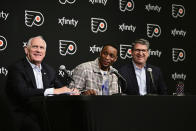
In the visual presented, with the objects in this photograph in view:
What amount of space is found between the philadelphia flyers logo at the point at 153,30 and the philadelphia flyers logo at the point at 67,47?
55.7 inches

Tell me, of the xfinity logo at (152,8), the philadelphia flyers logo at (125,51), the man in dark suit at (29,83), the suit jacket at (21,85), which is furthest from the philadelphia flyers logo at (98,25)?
the suit jacket at (21,85)

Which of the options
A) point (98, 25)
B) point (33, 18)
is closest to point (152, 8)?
point (98, 25)

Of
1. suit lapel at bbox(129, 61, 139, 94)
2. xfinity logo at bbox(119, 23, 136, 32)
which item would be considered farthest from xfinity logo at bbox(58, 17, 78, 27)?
suit lapel at bbox(129, 61, 139, 94)

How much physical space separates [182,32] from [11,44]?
3079mm

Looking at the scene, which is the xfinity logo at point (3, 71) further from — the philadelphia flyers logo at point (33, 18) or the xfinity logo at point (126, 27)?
the xfinity logo at point (126, 27)

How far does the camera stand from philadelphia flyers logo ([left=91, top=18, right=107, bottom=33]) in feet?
18.2

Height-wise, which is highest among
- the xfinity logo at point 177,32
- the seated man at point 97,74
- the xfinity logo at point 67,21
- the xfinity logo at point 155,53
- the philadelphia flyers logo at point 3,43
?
the xfinity logo at point 67,21

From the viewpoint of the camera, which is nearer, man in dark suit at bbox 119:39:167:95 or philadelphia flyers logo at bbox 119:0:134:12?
man in dark suit at bbox 119:39:167:95

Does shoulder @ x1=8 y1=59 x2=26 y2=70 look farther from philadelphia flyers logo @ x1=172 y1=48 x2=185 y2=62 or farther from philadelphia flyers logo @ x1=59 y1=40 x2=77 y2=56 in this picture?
philadelphia flyers logo @ x1=172 y1=48 x2=185 y2=62

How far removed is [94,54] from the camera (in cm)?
547

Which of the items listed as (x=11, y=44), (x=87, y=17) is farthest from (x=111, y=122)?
(x=87, y=17)

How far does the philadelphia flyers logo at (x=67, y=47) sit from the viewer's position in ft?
17.1

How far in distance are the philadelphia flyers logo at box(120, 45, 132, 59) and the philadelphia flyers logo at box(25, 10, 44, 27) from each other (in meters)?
1.39

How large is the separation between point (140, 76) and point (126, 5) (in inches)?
52.5
